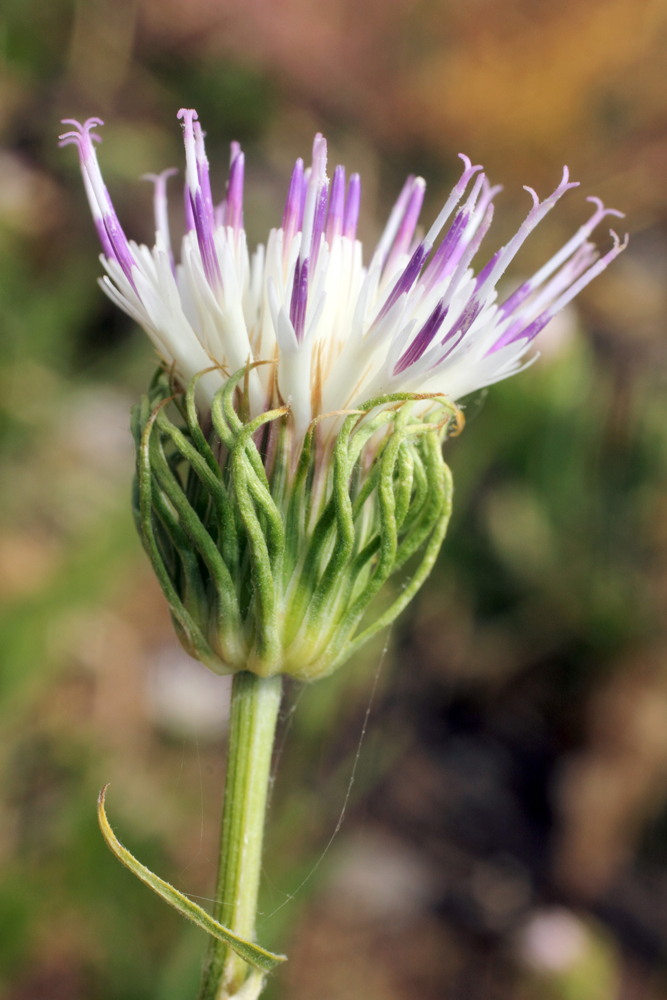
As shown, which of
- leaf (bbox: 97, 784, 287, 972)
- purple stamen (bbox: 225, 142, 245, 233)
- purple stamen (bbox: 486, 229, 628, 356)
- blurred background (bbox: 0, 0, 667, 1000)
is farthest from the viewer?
blurred background (bbox: 0, 0, 667, 1000)

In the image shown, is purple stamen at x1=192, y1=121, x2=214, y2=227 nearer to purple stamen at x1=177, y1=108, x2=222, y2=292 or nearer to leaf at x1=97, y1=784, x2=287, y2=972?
purple stamen at x1=177, y1=108, x2=222, y2=292

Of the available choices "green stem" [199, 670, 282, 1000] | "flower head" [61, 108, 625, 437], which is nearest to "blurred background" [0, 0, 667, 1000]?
"green stem" [199, 670, 282, 1000]

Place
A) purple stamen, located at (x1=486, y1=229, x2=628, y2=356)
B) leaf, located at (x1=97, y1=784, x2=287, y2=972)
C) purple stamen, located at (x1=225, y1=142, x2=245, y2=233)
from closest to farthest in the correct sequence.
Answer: leaf, located at (x1=97, y1=784, x2=287, y2=972)
purple stamen, located at (x1=486, y1=229, x2=628, y2=356)
purple stamen, located at (x1=225, y1=142, x2=245, y2=233)

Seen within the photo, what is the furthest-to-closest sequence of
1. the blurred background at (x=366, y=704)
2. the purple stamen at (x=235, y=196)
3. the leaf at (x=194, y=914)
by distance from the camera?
the blurred background at (x=366, y=704)
the purple stamen at (x=235, y=196)
the leaf at (x=194, y=914)

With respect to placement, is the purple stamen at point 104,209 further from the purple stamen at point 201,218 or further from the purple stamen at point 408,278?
the purple stamen at point 408,278

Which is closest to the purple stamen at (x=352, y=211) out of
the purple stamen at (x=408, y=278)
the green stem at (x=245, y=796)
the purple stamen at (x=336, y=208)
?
the purple stamen at (x=336, y=208)

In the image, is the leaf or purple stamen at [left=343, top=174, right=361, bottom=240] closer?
the leaf

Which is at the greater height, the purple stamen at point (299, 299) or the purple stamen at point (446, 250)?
the purple stamen at point (446, 250)
